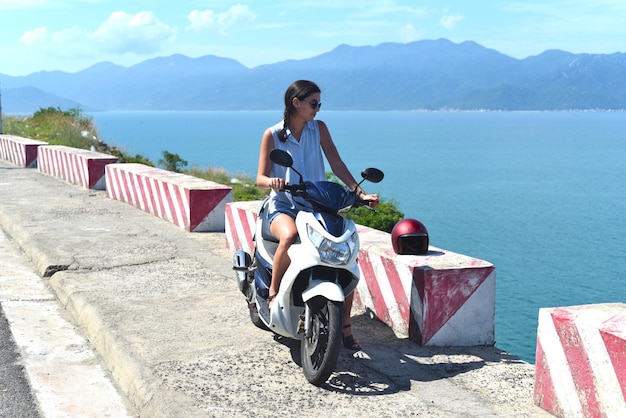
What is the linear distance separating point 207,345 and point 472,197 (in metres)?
58.2

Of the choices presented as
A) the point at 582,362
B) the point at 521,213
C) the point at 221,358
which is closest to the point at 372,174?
the point at 221,358

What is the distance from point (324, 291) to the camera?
4738 millimetres

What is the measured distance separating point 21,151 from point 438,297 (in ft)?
60.7

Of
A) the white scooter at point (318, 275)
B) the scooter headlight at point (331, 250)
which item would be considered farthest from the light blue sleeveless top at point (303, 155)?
the scooter headlight at point (331, 250)

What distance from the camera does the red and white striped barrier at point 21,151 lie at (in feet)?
71.1

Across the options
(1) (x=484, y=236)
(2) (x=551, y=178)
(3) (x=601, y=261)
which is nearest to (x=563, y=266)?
(3) (x=601, y=261)

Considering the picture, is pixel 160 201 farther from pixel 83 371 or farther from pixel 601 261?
pixel 601 261

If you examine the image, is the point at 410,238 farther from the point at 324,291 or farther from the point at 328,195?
the point at 324,291

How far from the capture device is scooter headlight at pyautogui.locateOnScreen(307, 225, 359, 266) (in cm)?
475

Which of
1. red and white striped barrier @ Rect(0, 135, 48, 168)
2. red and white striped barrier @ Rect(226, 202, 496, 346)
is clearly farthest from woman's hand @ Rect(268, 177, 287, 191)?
red and white striped barrier @ Rect(0, 135, 48, 168)

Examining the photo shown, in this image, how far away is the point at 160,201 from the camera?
11680 millimetres

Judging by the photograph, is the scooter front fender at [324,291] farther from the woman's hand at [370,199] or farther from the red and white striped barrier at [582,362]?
the red and white striped barrier at [582,362]

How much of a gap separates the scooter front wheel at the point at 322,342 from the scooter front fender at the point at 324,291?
0.05 meters

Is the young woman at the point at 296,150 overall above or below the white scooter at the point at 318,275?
above
